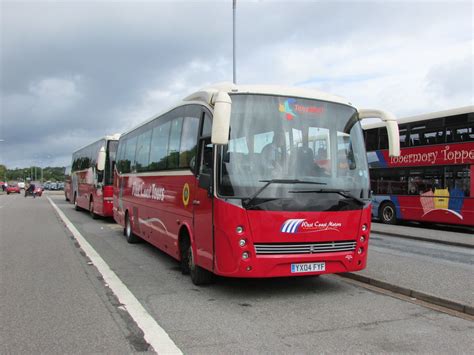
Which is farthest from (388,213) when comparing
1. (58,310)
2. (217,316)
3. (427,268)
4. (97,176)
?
(58,310)

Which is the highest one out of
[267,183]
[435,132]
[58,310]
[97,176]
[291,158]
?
[435,132]

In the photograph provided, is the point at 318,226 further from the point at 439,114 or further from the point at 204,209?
the point at 439,114

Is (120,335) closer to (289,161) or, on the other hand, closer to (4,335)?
(4,335)

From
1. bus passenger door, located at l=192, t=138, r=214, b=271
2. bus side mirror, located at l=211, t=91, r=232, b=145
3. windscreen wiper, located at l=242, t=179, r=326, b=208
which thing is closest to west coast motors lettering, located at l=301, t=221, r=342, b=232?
windscreen wiper, located at l=242, t=179, r=326, b=208

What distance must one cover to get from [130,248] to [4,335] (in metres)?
6.77

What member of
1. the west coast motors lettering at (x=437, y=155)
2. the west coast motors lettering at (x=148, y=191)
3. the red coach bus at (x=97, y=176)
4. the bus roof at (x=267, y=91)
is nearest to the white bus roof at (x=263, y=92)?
the bus roof at (x=267, y=91)

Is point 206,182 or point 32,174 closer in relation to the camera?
point 206,182

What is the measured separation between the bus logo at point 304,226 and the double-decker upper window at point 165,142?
6.56 feet

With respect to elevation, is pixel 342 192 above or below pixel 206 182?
below

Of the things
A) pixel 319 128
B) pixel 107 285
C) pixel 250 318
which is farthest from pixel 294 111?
pixel 107 285

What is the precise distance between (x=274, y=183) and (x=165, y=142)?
365 centimetres

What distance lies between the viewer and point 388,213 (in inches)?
750

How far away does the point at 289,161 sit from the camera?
6.51m

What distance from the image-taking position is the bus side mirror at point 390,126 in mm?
7164
